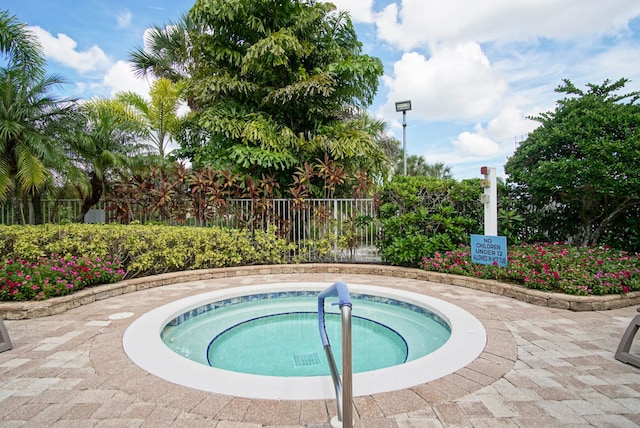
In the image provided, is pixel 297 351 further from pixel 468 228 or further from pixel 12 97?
pixel 12 97

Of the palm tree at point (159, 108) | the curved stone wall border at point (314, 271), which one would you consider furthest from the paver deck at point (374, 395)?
the palm tree at point (159, 108)

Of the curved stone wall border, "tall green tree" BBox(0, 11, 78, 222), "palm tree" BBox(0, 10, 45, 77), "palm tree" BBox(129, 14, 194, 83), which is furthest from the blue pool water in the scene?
"palm tree" BBox(129, 14, 194, 83)

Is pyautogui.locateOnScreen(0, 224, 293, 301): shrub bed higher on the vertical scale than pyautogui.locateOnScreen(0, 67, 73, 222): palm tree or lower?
lower

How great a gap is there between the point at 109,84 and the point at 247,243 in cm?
1107

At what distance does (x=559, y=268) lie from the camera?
538 cm

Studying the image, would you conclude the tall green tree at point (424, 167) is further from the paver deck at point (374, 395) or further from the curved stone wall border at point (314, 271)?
the paver deck at point (374, 395)

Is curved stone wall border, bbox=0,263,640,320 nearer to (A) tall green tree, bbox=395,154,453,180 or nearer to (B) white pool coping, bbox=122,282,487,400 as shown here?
(B) white pool coping, bbox=122,282,487,400

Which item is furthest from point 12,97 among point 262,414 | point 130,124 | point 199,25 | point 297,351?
point 262,414

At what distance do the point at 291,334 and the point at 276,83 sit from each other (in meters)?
7.59

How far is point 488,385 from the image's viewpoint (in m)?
2.55

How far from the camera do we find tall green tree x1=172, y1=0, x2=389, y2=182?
880 centimetres

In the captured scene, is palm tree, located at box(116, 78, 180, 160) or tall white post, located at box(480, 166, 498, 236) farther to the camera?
palm tree, located at box(116, 78, 180, 160)

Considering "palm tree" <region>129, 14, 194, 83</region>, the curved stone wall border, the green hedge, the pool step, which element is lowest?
the pool step

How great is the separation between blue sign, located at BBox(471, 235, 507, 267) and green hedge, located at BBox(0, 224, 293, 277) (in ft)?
13.6
